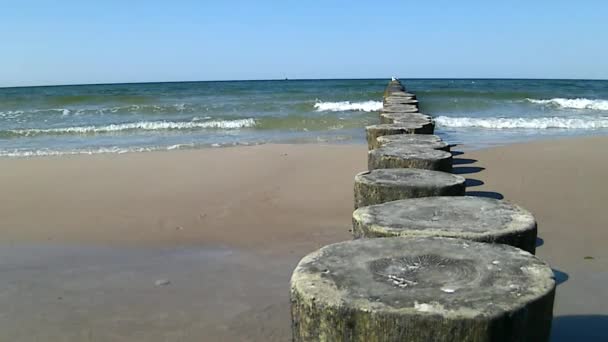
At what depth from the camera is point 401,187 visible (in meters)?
3.56

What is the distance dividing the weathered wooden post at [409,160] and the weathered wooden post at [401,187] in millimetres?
750

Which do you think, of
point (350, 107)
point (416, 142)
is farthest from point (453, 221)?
point (350, 107)

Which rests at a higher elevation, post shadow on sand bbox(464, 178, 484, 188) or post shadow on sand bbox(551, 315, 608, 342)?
post shadow on sand bbox(464, 178, 484, 188)

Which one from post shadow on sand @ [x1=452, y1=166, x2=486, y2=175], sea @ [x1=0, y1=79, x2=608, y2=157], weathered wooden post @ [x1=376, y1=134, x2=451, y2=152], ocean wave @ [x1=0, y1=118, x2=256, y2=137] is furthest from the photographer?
ocean wave @ [x1=0, y1=118, x2=256, y2=137]

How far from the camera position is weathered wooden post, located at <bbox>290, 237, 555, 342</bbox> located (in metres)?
1.71

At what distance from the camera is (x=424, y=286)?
196 cm

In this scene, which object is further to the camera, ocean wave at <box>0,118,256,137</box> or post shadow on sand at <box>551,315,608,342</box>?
ocean wave at <box>0,118,256,137</box>

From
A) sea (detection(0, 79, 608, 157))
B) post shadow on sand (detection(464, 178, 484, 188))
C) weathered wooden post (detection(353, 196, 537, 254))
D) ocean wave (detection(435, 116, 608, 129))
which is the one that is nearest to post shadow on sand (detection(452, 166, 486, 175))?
post shadow on sand (detection(464, 178, 484, 188))

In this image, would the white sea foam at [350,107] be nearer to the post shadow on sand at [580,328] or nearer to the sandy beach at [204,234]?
the sandy beach at [204,234]

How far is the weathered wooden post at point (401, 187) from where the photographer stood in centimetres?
355

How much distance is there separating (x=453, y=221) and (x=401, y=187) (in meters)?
0.78

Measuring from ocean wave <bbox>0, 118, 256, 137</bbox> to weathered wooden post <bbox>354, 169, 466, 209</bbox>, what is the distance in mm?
11398

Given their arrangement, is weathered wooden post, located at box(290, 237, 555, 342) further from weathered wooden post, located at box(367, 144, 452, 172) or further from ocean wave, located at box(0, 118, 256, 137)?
ocean wave, located at box(0, 118, 256, 137)

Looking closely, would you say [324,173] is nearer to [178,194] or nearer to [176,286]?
[178,194]
